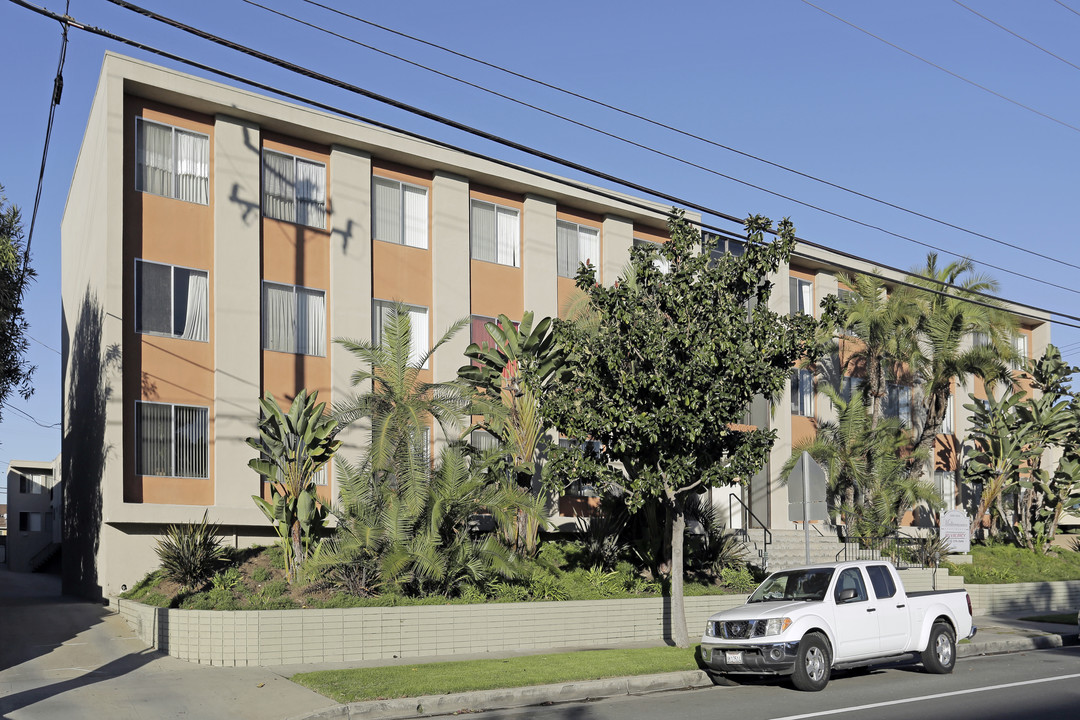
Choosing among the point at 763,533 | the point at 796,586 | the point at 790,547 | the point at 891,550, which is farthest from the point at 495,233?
the point at 796,586

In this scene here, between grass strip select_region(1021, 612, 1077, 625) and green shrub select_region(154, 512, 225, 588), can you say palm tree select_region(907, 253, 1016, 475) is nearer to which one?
grass strip select_region(1021, 612, 1077, 625)

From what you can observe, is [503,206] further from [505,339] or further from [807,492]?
[807,492]

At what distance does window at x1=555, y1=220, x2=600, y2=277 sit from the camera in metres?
28.0

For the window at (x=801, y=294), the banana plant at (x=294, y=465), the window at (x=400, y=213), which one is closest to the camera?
the banana plant at (x=294, y=465)

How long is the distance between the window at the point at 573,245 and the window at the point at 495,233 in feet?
4.29

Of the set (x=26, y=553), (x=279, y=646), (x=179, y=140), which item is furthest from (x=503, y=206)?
(x=26, y=553)

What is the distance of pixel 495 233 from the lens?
1053 inches

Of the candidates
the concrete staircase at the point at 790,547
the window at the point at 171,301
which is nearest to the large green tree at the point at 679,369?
the concrete staircase at the point at 790,547

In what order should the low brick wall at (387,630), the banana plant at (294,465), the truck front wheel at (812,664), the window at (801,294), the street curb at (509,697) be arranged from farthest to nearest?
the window at (801,294)
the banana plant at (294,465)
the low brick wall at (387,630)
the truck front wheel at (812,664)
the street curb at (509,697)

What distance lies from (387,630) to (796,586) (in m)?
6.35

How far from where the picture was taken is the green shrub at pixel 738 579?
842 inches

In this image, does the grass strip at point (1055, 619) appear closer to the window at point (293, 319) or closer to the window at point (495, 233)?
the window at point (495, 233)

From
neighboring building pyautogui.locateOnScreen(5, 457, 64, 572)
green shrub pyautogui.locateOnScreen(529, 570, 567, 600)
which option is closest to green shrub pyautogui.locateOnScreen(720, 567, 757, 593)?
green shrub pyautogui.locateOnScreen(529, 570, 567, 600)

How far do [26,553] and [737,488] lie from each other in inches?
1279
